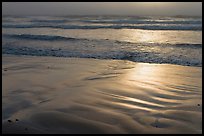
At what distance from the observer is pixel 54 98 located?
4.81 meters

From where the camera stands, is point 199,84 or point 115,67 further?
point 115,67

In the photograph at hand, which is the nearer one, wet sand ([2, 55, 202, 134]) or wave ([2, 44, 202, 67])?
wet sand ([2, 55, 202, 134])

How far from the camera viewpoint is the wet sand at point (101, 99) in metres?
3.70

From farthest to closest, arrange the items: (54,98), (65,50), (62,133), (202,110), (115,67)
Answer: (65,50) < (115,67) < (54,98) < (202,110) < (62,133)

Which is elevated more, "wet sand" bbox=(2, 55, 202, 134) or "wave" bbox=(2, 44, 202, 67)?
"wave" bbox=(2, 44, 202, 67)

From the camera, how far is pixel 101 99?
478cm

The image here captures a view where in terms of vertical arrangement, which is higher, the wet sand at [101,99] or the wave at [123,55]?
the wave at [123,55]

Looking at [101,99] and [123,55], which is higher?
[123,55]

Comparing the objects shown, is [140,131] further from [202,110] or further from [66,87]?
[66,87]

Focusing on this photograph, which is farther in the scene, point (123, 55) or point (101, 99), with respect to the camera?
point (123, 55)

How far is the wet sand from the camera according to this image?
370 centimetres

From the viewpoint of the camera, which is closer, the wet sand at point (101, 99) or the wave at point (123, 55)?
the wet sand at point (101, 99)

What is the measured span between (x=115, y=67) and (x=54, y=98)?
3190mm

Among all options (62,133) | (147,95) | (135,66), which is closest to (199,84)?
(147,95)
